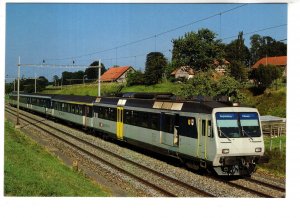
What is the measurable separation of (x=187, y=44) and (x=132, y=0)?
20.0 m

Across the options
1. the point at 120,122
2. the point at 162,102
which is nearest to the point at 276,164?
the point at 162,102

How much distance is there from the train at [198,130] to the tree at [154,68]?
13.5m

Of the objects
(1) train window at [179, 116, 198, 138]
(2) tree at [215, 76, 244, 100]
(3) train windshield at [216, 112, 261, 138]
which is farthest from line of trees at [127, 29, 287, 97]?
(3) train windshield at [216, 112, 261, 138]

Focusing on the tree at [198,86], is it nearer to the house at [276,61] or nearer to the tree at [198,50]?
the tree at [198,50]

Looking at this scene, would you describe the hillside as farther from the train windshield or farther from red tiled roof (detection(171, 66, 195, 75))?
the train windshield

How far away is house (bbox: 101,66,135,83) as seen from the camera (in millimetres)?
38312

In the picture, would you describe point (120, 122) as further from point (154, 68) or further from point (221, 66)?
point (154, 68)

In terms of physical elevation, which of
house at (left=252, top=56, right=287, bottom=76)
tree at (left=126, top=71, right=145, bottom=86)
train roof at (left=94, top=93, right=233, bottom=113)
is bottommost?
train roof at (left=94, top=93, right=233, bottom=113)

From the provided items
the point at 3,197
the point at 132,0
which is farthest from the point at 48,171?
A: the point at 132,0

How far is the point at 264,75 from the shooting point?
106ft

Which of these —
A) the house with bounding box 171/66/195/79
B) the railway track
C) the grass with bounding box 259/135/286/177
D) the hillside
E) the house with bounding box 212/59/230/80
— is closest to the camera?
the railway track

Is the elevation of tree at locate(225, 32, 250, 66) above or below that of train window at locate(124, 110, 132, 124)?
above

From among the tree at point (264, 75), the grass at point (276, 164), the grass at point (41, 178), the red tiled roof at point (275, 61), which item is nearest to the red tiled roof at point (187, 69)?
the tree at point (264, 75)

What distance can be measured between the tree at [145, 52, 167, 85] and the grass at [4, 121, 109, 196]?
61.4ft
